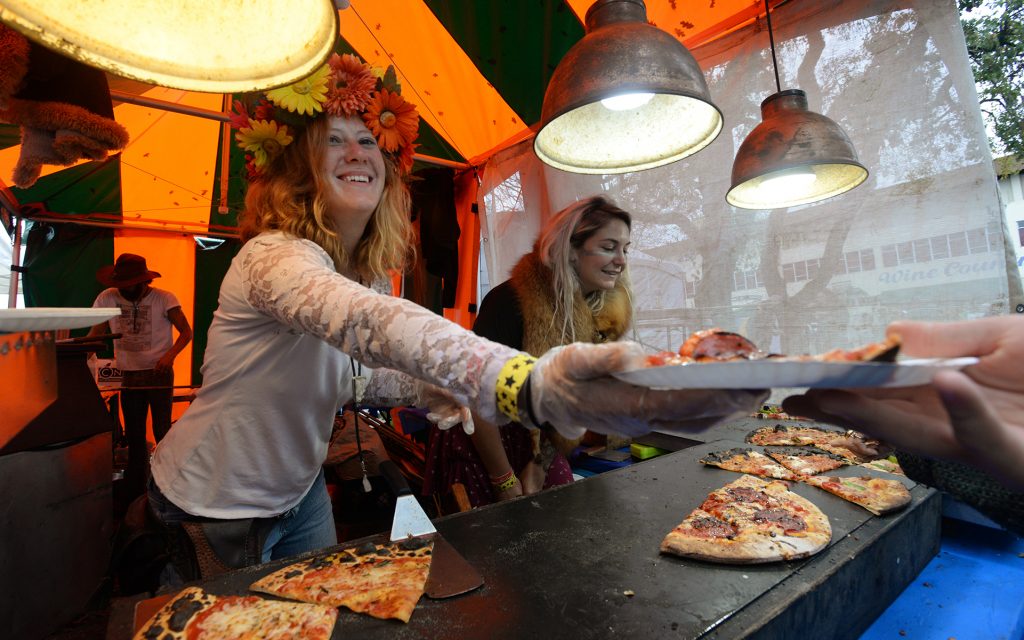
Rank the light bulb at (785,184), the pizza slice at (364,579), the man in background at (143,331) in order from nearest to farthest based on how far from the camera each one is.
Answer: the pizza slice at (364,579) → the light bulb at (785,184) → the man in background at (143,331)

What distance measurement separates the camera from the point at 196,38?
958mm

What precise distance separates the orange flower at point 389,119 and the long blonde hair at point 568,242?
1199mm

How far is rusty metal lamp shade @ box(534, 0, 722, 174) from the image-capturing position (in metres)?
1.49

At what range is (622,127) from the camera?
196 cm

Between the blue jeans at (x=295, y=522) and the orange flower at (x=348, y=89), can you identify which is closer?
the blue jeans at (x=295, y=522)

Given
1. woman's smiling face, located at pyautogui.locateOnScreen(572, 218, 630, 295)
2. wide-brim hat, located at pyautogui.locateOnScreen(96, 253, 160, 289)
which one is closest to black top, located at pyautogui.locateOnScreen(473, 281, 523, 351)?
woman's smiling face, located at pyautogui.locateOnScreen(572, 218, 630, 295)

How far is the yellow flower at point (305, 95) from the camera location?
156 centimetres

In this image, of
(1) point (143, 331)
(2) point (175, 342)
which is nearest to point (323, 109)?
(2) point (175, 342)

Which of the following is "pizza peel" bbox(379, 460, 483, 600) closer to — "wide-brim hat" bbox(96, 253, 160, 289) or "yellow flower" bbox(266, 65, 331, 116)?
"yellow flower" bbox(266, 65, 331, 116)

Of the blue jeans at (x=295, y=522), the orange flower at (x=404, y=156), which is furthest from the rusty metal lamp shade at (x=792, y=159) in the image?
the blue jeans at (x=295, y=522)

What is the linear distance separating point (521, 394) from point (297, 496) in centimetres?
123

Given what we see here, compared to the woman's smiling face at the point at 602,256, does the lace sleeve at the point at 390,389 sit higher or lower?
lower

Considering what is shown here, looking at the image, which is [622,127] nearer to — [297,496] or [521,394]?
[521,394]

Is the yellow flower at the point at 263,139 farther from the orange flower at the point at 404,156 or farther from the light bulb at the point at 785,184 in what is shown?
the light bulb at the point at 785,184
